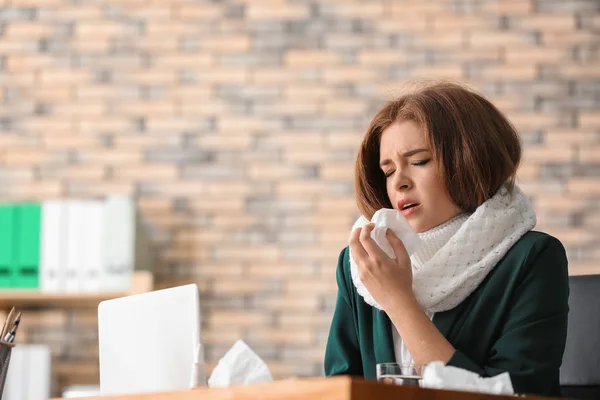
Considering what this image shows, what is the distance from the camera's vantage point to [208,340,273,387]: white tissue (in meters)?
1.26

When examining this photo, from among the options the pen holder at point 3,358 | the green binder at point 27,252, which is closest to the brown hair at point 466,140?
the pen holder at point 3,358

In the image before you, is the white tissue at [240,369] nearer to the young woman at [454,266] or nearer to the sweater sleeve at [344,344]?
the young woman at [454,266]

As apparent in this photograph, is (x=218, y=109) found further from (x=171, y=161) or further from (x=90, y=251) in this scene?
(x=90, y=251)

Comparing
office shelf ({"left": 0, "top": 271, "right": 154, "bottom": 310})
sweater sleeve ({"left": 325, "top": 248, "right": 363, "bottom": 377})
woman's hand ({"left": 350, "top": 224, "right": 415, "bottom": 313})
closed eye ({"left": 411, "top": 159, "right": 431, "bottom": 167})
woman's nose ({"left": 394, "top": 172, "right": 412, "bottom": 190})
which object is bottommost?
office shelf ({"left": 0, "top": 271, "right": 154, "bottom": 310})

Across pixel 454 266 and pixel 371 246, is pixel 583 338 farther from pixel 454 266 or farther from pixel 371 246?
pixel 371 246

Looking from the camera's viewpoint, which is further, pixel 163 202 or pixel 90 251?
pixel 163 202

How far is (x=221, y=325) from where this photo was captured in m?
3.77

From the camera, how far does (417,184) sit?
188 cm

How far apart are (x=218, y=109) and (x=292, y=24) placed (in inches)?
19.2

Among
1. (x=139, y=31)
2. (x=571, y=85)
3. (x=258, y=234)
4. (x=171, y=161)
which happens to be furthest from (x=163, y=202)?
(x=571, y=85)

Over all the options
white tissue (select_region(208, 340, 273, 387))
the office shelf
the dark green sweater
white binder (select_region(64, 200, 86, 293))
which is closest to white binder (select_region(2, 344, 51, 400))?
the office shelf

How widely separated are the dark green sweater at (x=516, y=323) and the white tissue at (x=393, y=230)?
0.49 ft

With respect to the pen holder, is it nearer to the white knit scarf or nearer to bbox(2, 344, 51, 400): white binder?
the white knit scarf

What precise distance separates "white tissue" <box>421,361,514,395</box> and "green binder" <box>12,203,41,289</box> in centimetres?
265
